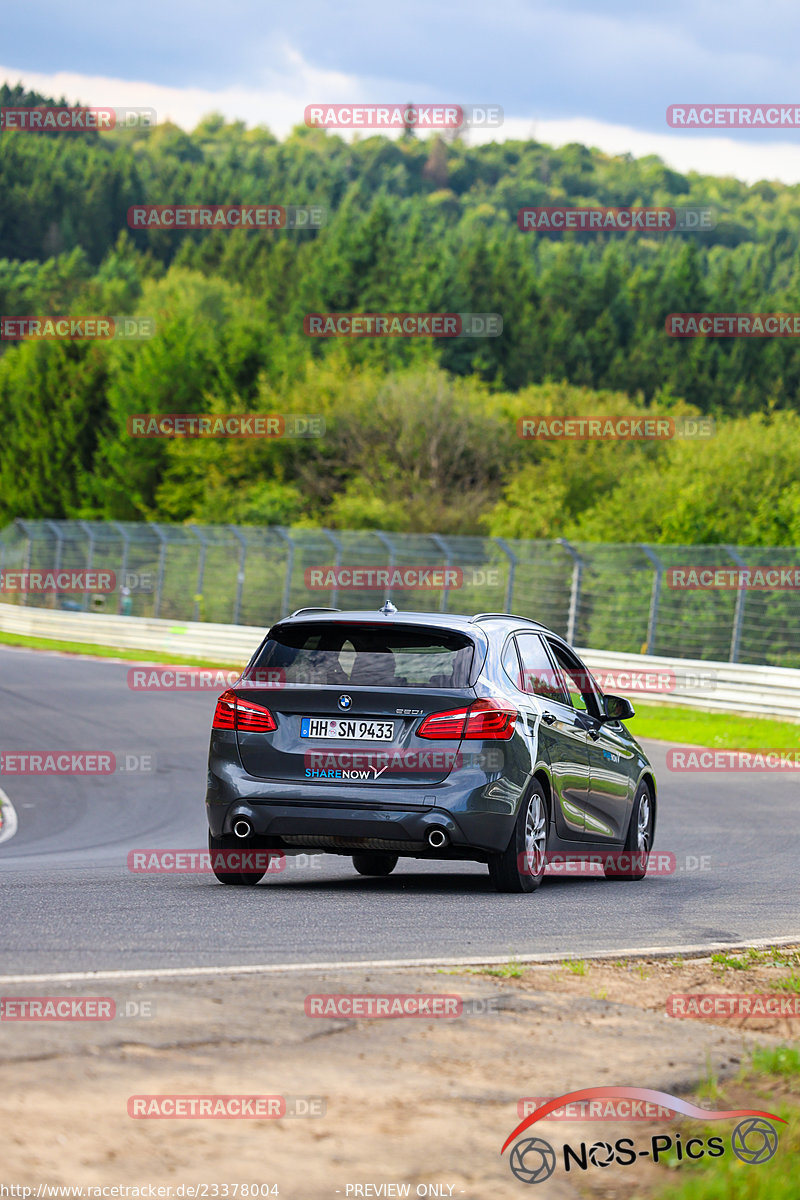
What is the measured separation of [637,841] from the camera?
1070 centimetres

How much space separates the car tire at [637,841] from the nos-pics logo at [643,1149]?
6.22 metres

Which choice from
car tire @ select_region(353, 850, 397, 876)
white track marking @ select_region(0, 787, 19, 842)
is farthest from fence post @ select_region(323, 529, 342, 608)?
car tire @ select_region(353, 850, 397, 876)

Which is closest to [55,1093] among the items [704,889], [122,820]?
[704,889]

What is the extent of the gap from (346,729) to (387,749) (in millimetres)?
256

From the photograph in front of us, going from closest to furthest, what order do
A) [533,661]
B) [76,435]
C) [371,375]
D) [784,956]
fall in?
[784,956], [533,661], [371,375], [76,435]

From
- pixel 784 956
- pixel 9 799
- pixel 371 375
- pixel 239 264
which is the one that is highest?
pixel 239 264

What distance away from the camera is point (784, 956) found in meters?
6.85

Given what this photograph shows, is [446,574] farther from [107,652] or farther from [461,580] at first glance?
[107,652]

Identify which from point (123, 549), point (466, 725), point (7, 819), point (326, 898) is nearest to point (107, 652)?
point (123, 549)

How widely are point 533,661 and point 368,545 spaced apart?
25535 millimetres

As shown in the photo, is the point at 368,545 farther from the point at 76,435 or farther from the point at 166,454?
the point at 76,435

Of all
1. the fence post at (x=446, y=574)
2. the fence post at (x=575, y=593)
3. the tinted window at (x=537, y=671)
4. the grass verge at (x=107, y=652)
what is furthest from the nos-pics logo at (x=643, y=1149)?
the grass verge at (x=107, y=652)

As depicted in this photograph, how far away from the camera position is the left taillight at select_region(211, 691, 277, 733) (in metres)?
8.52

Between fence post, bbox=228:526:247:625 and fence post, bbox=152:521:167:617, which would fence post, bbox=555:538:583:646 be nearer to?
fence post, bbox=228:526:247:625
